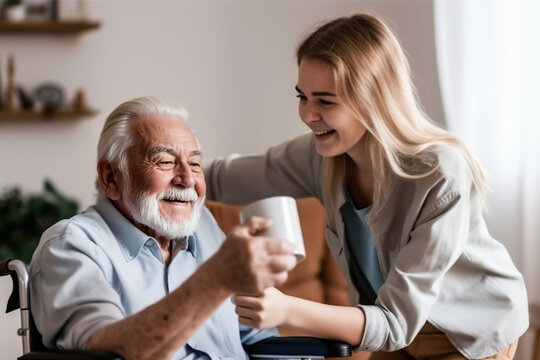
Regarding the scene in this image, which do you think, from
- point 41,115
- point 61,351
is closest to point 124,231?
point 61,351

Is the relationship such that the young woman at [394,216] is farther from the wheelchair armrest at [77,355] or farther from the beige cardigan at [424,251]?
the wheelchair armrest at [77,355]

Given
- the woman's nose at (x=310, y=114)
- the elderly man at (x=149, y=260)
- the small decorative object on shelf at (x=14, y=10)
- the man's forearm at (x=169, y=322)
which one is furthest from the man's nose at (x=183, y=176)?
the small decorative object on shelf at (x=14, y=10)

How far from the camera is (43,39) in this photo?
13.3 feet

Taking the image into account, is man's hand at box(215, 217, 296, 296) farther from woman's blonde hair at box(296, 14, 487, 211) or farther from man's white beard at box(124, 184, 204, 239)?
woman's blonde hair at box(296, 14, 487, 211)

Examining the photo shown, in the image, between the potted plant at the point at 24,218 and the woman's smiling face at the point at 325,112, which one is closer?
the woman's smiling face at the point at 325,112

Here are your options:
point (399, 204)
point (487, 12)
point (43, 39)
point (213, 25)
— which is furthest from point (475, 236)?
point (43, 39)

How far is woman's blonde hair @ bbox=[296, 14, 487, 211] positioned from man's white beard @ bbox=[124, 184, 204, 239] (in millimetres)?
425

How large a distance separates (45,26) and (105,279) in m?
2.56

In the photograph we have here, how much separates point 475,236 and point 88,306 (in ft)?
3.14

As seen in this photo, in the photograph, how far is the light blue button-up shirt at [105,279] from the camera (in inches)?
61.6

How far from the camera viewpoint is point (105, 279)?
1667 mm

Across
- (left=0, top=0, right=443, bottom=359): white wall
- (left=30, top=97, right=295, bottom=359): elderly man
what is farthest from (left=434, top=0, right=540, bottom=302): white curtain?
(left=30, top=97, right=295, bottom=359): elderly man

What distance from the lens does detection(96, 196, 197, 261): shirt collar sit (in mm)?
1781

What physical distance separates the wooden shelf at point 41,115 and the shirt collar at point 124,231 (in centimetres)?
226
